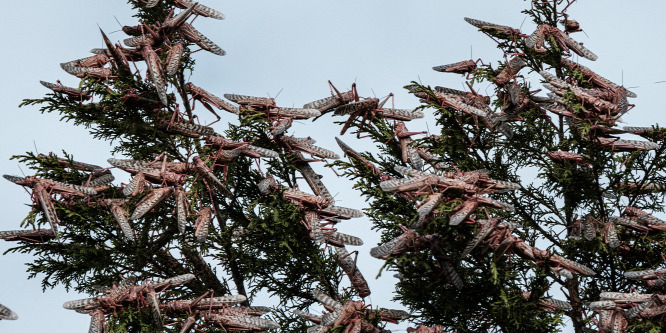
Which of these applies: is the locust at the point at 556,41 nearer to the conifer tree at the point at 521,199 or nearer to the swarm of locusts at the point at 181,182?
the conifer tree at the point at 521,199

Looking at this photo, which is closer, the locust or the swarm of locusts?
the swarm of locusts

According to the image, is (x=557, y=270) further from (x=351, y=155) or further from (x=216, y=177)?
(x=216, y=177)

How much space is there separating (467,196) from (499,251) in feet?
2.85

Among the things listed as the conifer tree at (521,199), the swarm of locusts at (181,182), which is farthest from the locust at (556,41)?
the swarm of locusts at (181,182)

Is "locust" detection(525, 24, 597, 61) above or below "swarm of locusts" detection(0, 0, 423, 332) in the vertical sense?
above

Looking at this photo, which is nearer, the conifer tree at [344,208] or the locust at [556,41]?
the conifer tree at [344,208]

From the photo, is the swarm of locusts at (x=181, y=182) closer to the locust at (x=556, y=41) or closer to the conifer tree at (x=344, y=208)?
the conifer tree at (x=344, y=208)

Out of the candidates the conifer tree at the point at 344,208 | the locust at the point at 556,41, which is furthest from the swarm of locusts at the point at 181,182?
the locust at the point at 556,41

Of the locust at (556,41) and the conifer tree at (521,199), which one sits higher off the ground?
the locust at (556,41)

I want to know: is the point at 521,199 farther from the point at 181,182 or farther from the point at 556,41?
the point at 181,182

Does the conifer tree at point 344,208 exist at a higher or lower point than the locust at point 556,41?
lower

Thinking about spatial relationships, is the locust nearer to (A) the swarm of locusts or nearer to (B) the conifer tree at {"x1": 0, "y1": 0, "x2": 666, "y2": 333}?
(B) the conifer tree at {"x1": 0, "y1": 0, "x2": 666, "y2": 333}

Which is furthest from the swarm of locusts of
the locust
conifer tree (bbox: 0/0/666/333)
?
the locust

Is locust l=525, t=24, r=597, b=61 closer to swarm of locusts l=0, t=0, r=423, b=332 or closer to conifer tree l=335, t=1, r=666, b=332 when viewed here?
conifer tree l=335, t=1, r=666, b=332
